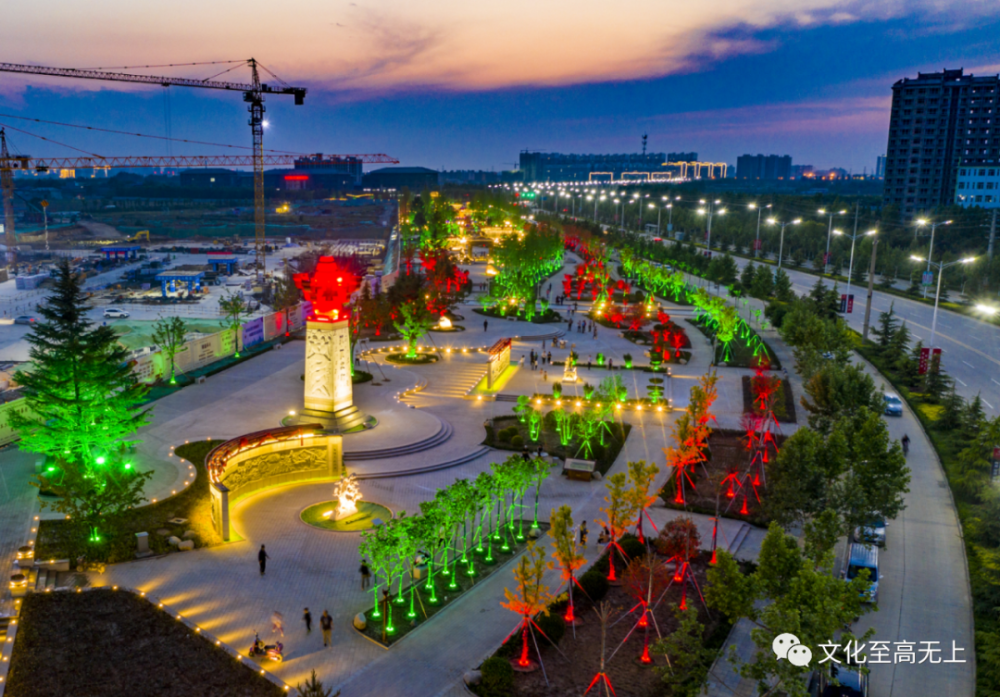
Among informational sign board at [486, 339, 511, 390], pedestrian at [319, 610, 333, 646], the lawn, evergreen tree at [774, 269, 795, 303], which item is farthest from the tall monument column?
evergreen tree at [774, 269, 795, 303]

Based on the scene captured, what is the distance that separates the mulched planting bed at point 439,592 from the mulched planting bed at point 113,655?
129 inches

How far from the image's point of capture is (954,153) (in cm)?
12262

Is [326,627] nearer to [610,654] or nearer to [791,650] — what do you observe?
[610,654]

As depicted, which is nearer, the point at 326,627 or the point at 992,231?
the point at 326,627

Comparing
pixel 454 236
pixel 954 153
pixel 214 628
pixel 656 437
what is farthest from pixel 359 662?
pixel 954 153

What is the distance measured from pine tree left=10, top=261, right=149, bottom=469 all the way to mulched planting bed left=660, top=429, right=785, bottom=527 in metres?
20.7

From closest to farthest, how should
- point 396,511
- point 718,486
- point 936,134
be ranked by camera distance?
point 396,511, point 718,486, point 936,134

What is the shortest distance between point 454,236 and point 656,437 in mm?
93481

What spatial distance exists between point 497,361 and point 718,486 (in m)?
18.8

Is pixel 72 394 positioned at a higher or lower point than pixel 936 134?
lower

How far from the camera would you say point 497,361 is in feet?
146

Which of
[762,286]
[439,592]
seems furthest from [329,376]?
[762,286]

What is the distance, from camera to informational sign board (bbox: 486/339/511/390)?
43.1m

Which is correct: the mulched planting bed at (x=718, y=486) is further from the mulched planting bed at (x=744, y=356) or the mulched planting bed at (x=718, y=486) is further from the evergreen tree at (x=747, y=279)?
the evergreen tree at (x=747, y=279)
